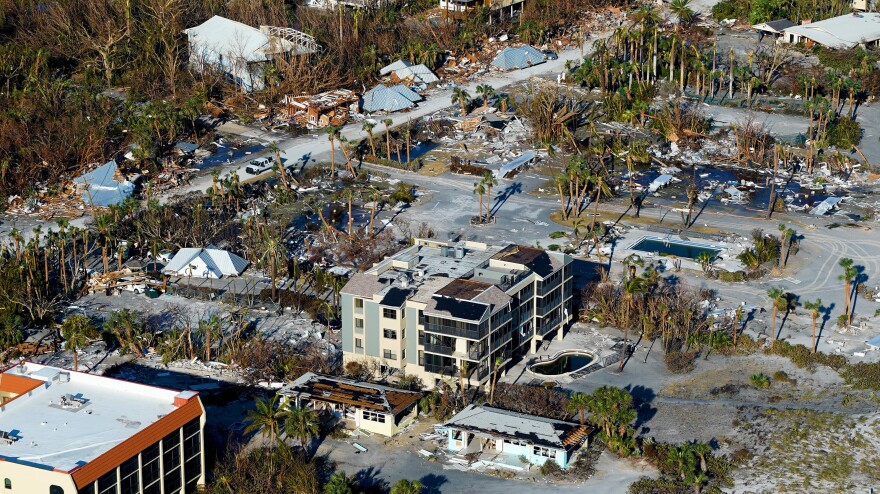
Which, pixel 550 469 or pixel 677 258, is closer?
pixel 550 469

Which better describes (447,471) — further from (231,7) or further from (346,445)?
(231,7)

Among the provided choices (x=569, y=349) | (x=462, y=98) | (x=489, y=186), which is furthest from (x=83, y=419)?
(x=462, y=98)

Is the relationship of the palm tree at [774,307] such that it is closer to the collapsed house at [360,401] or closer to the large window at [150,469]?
A: the collapsed house at [360,401]

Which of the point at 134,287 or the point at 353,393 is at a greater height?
the point at 353,393

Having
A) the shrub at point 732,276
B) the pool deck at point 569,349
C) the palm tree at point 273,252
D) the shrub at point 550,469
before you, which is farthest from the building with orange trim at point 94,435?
the shrub at point 732,276

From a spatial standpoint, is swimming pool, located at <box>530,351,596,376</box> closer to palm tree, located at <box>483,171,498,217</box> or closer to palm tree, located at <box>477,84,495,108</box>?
palm tree, located at <box>483,171,498,217</box>

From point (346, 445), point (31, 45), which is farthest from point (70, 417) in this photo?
point (31, 45)

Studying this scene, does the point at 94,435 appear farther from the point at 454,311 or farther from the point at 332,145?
the point at 332,145
